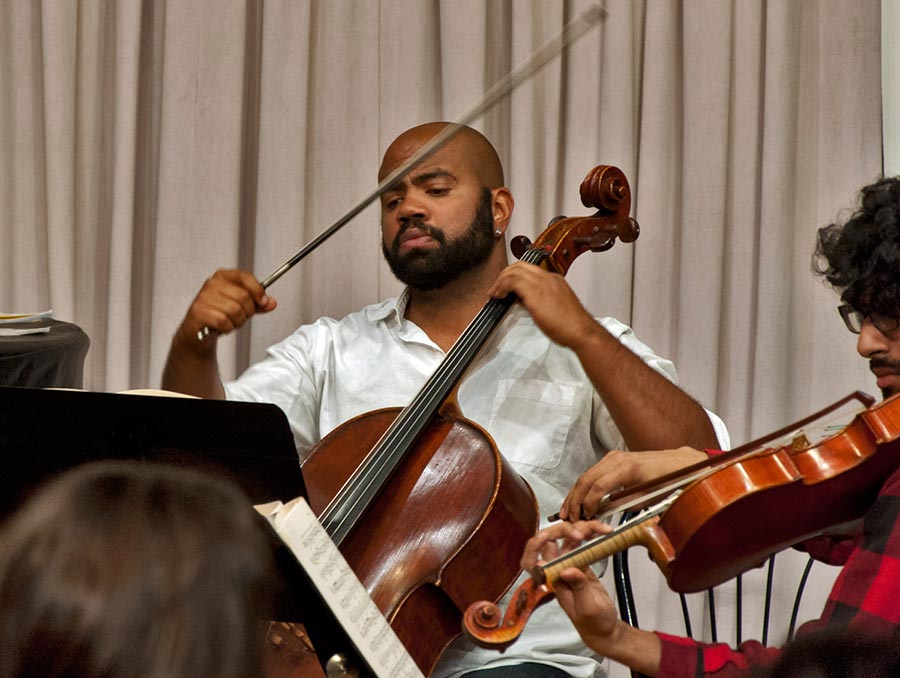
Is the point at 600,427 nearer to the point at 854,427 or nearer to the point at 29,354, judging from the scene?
the point at 854,427

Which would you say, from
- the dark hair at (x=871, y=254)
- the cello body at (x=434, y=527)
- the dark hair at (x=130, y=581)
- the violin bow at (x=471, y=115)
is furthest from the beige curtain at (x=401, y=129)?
the dark hair at (x=130, y=581)

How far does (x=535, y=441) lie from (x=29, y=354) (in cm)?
91

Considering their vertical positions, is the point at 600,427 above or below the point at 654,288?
below

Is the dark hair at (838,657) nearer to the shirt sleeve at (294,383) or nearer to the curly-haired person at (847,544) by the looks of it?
the curly-haired person at (847,544)

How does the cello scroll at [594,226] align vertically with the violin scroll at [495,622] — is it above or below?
above

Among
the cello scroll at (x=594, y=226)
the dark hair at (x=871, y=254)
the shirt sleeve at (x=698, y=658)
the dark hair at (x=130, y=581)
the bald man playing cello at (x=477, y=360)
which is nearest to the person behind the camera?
the dark hair at (x=130, y=581)

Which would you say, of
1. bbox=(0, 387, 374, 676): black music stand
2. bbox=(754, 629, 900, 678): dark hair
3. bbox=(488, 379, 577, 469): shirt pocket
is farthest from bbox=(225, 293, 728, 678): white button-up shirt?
bbox=(754, 629, 900, 678): dark hair

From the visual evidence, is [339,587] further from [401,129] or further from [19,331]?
[401,129]

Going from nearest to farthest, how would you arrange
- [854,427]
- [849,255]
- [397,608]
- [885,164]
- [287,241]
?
[854,427]
[397,608]
[849,255]
[885,164]
[287,241]

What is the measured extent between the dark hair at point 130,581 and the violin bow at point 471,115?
125 centimetres

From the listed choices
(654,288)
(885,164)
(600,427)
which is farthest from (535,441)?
(885,164)

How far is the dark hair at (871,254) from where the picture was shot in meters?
1.61

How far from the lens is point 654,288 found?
2.50 m

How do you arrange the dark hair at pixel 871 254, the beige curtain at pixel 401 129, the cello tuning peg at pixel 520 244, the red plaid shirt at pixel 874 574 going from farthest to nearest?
the beige curtain at pixel 401 129 → the cello tuning peg at pixel 520 244 → the dark hair at pixel 871 254 → the red plaid shirt at pixel 874 574
